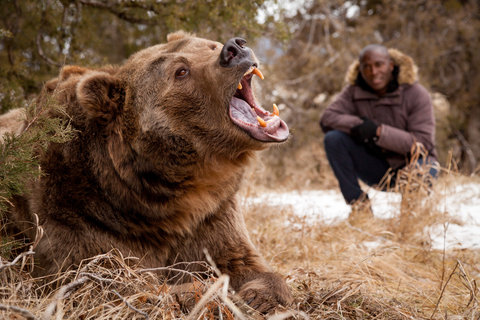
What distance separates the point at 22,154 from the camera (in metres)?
2.19

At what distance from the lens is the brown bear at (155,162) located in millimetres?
2561

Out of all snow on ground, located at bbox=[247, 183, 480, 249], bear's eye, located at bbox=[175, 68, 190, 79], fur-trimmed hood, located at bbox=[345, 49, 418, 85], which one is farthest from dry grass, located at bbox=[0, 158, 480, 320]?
fur-trimmed hood, located at bbox=[345, 49, 418, 85]

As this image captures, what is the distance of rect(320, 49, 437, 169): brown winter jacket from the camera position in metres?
5.00

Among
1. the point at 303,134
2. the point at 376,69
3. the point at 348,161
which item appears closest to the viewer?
the point at 376,69

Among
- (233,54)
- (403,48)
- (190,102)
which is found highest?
(403,48)

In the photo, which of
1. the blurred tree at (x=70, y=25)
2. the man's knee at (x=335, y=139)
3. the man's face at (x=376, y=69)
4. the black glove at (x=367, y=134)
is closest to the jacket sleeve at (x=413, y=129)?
the black glove at (x=367, y=134)

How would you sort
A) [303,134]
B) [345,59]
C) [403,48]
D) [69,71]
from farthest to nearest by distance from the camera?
[403,48]
[345,59]
[303,134]
[69,71]

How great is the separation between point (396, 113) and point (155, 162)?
3.67 metres

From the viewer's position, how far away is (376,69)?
207 inches

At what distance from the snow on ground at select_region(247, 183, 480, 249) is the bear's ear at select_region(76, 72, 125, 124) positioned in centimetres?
205

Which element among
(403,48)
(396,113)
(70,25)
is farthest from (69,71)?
(403,48)

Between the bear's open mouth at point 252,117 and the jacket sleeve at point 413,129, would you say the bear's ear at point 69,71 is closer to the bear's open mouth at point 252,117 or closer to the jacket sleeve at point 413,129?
the bear's open mouth at point 252,117

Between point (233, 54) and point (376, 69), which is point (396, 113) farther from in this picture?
point (233, 54)

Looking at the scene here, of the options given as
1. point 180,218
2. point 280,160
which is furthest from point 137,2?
point 280,160
